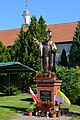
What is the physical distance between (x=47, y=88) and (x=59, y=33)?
3288 centimetres

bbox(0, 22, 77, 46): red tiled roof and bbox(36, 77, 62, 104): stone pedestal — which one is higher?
bbox(0, 22, 77, 46): red tiled roof

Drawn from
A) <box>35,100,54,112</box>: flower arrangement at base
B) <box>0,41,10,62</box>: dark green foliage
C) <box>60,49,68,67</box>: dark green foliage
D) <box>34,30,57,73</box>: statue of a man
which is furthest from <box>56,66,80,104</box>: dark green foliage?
<box>60,49,68,67</box>: dark green foliage

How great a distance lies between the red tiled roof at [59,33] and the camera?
1832 inches

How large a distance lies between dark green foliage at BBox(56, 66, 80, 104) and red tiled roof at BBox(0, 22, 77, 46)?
2118 cm

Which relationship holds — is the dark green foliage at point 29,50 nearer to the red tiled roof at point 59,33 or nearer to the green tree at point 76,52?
the green tree at point 76,52

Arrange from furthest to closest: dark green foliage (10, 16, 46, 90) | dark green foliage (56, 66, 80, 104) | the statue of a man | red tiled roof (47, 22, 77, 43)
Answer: red tiled roof (47, 22, 77, 43), dark green foliage (10, 16, 46, 90), dark green foliage (56, 66, 80, 104), the statue of a man

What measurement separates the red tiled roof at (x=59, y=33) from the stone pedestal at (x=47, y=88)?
96.7 ft

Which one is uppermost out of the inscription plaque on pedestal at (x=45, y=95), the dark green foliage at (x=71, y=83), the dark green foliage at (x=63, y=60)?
the dark green foliage at (x=63, y=60)

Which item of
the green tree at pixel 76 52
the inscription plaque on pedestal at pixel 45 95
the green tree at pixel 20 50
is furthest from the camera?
the green tree at pixel 76 52

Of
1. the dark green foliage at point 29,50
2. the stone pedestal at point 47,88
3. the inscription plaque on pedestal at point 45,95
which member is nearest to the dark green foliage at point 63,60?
the dark green foliage at point 29,50

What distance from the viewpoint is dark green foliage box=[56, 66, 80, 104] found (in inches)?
897

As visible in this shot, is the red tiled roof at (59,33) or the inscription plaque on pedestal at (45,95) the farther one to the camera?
the red tiled roof at (59,33)

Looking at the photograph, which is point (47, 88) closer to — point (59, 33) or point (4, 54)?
point (4, 54)

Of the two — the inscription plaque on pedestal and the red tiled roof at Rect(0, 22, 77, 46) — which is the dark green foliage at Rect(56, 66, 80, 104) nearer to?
the inscription plaque on pedestal
